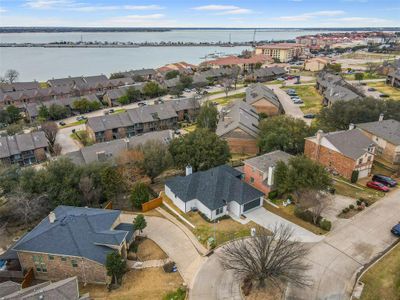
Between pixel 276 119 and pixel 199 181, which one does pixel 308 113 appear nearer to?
pixel 276 119

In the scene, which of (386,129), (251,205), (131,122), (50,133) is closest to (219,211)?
(251,205)

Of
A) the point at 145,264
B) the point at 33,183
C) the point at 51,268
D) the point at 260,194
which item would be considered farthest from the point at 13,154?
the point at 260,194

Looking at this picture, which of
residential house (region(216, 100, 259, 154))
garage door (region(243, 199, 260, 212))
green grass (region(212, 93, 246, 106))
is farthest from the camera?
green grass (region(212, 93, 246, 106))

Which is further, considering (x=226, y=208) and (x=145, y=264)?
(x=226, y=208)

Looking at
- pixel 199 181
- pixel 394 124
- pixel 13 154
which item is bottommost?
pixel 13 154

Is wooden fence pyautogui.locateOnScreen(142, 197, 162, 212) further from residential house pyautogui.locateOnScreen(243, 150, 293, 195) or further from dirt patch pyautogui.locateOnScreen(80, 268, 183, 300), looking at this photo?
residential house pyautogui.locateOnScreen(243, 150, 293, 195)

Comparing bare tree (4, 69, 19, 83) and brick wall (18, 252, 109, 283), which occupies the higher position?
bare tree (4, 69, 19, 83)

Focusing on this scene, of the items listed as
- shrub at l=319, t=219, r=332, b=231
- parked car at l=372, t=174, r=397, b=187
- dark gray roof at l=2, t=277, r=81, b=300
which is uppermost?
dark gray roof at l=2, t=277, r=81, b=300

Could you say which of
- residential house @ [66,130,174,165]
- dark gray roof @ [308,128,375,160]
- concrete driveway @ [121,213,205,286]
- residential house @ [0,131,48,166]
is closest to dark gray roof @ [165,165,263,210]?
concrete driveway @ [121,213,205,286]
